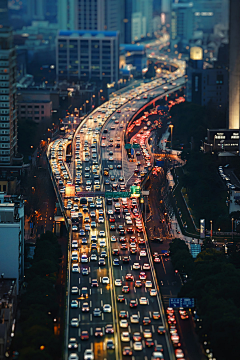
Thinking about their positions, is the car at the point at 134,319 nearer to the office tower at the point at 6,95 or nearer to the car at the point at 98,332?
the car at the point at 98,332

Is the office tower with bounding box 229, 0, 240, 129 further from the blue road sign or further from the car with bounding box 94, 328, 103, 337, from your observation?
the car with bounding box 94, 328, 103, 337

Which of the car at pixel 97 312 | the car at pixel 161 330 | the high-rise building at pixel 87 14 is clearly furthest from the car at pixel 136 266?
the high-rise building at pixel 87 14

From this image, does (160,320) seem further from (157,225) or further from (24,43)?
(24,43)

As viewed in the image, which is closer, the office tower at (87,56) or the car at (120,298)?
the car at (120,298)

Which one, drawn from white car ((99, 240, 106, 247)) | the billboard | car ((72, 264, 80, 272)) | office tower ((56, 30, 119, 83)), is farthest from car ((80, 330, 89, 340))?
office tower ((56, 30, 119, 83))

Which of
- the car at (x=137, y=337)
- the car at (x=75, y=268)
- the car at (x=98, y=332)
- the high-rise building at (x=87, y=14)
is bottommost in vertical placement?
the car at (x=137, y=337)
